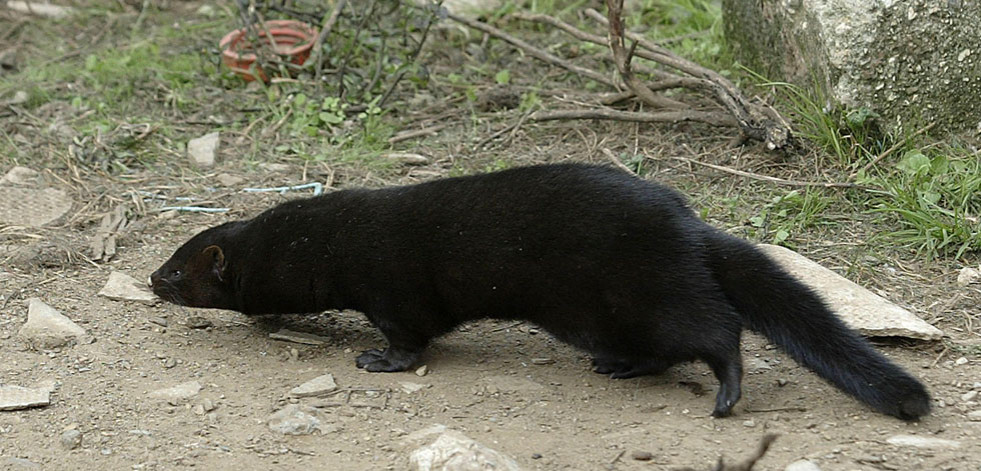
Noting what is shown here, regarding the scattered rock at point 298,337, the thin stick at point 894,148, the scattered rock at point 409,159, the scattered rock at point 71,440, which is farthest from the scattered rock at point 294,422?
the thin stick at point 894,148

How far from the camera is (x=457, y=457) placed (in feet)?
11.1

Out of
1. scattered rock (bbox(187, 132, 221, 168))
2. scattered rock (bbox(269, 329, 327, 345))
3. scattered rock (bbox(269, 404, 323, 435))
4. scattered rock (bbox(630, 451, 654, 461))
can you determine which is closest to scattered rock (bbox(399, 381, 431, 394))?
scattered rock (bbox(269, 404, 323, 435))

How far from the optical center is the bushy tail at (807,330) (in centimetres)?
371

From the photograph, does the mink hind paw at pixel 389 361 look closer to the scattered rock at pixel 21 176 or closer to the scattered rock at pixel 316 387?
the scattered rock at pixel 316 387

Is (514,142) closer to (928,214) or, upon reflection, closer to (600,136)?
(600,136)

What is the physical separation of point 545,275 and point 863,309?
1.33 meters

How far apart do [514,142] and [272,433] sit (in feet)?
9.85

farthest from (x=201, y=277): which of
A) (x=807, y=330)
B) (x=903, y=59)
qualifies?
(x=903, y=59)

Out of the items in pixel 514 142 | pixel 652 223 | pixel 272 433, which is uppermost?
pixel 652 223

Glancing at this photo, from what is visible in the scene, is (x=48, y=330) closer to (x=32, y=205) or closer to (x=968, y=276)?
(x=32, y=205)

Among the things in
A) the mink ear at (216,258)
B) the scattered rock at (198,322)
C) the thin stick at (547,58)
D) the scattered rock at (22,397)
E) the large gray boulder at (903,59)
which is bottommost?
the scattered rock at (198,322)

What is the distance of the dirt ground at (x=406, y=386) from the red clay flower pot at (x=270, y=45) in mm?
1569

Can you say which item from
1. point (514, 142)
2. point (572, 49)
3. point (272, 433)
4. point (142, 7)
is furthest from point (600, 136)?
point (142, 7)

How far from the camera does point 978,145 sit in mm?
5402
